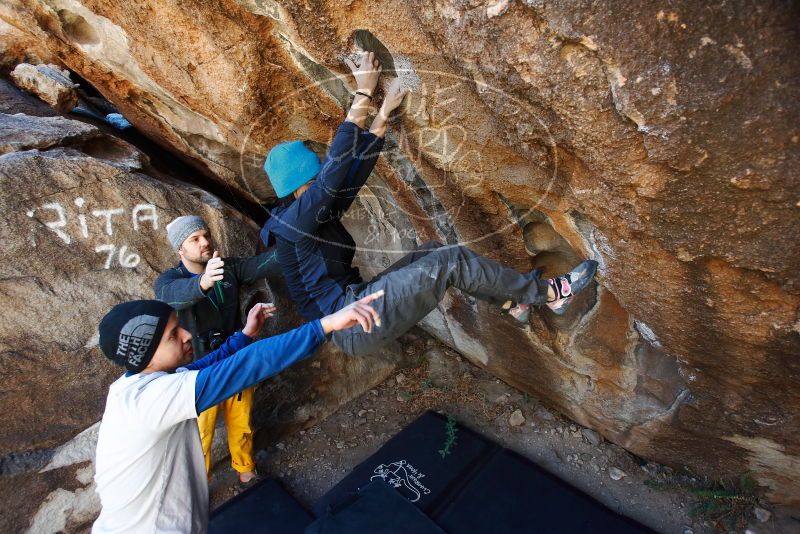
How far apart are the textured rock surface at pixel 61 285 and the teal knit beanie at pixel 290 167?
49.3 inches

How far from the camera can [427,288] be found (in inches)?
88.1

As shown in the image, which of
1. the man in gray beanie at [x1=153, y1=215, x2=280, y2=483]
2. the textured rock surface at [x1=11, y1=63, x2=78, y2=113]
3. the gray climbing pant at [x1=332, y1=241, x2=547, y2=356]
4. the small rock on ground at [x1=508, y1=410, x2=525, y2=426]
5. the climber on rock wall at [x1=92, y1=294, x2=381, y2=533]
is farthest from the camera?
the textured rock surface at [x1=11, y1=63, x2=78, y2=113]

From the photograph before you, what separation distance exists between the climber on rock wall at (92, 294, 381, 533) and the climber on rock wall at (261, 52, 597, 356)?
1.84 ft

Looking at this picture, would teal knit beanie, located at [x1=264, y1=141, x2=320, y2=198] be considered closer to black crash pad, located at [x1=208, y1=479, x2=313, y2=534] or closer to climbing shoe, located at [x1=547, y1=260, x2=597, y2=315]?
climbing shoe, located at [x1=547, y1=260, x2=597, y2=315]

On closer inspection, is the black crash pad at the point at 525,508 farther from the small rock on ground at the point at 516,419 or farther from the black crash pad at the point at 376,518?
the small rock on ground at the point at 516,419

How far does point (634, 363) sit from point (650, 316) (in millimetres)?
632

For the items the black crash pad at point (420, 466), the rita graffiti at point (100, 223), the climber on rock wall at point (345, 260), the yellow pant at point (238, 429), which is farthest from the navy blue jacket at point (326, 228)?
the black crash pad at point (420, 466)

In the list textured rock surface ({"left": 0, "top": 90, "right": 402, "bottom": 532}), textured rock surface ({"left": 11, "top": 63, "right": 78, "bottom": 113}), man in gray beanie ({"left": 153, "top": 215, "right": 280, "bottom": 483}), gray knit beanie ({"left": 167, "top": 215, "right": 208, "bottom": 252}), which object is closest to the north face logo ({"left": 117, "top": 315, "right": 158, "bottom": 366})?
man in gray beanie ({"left": 153, "top": 215, "right": 280, "bottom": 483})

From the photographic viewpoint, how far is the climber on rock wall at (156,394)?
157 centimetres

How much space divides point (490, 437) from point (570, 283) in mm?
1759

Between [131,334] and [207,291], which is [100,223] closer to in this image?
[207,291]

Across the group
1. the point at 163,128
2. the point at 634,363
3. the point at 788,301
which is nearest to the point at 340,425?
the point at 634,363

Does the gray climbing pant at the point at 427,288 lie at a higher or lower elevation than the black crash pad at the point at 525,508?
higher

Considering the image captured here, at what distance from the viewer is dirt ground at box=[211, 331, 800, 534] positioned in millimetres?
2902
